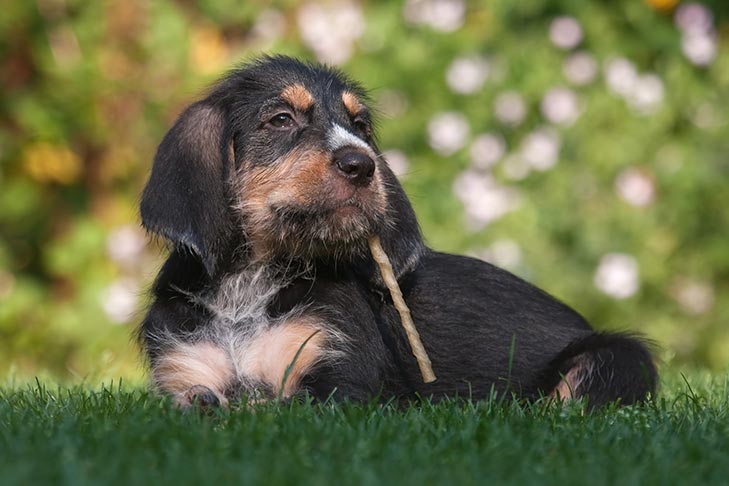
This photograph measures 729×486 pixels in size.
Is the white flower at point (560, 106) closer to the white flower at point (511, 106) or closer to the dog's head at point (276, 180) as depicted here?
the white flower at point (511, 106)

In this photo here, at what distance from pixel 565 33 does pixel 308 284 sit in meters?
4.90

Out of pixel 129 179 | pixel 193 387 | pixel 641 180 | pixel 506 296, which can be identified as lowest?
pixel 193 387

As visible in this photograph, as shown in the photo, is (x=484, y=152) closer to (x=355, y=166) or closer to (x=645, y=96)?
(x=645, y=96)

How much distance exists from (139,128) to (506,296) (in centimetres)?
419

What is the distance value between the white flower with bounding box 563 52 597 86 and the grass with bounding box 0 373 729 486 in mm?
5043

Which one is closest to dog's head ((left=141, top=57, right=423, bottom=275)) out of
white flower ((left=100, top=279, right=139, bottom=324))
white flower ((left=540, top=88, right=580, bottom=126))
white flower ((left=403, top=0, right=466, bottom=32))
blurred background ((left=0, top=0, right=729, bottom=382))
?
blurred background ((left=0, top=0, right=729, bottom=382))

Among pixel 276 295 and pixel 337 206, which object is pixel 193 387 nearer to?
pixel 276 295

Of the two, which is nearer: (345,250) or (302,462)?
(302,462)

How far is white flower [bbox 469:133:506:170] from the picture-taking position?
8539 millimetres

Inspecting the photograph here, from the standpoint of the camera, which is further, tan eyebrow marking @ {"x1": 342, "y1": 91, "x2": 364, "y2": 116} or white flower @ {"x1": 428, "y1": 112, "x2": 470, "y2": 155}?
white flower @ {"x1": 428, "y1": 112, "x2": 470, "y2": 155}

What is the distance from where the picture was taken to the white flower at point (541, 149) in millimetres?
8461

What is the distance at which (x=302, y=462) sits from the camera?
303 cm

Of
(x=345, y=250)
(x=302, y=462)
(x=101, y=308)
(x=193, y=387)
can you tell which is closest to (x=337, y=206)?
(x=345, y=250)

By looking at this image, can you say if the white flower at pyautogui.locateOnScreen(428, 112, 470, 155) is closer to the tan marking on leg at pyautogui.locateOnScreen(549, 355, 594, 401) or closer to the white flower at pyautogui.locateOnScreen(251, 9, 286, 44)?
the white flower at pyautogui.locateOnScreen(251, 9, 286, 44)
